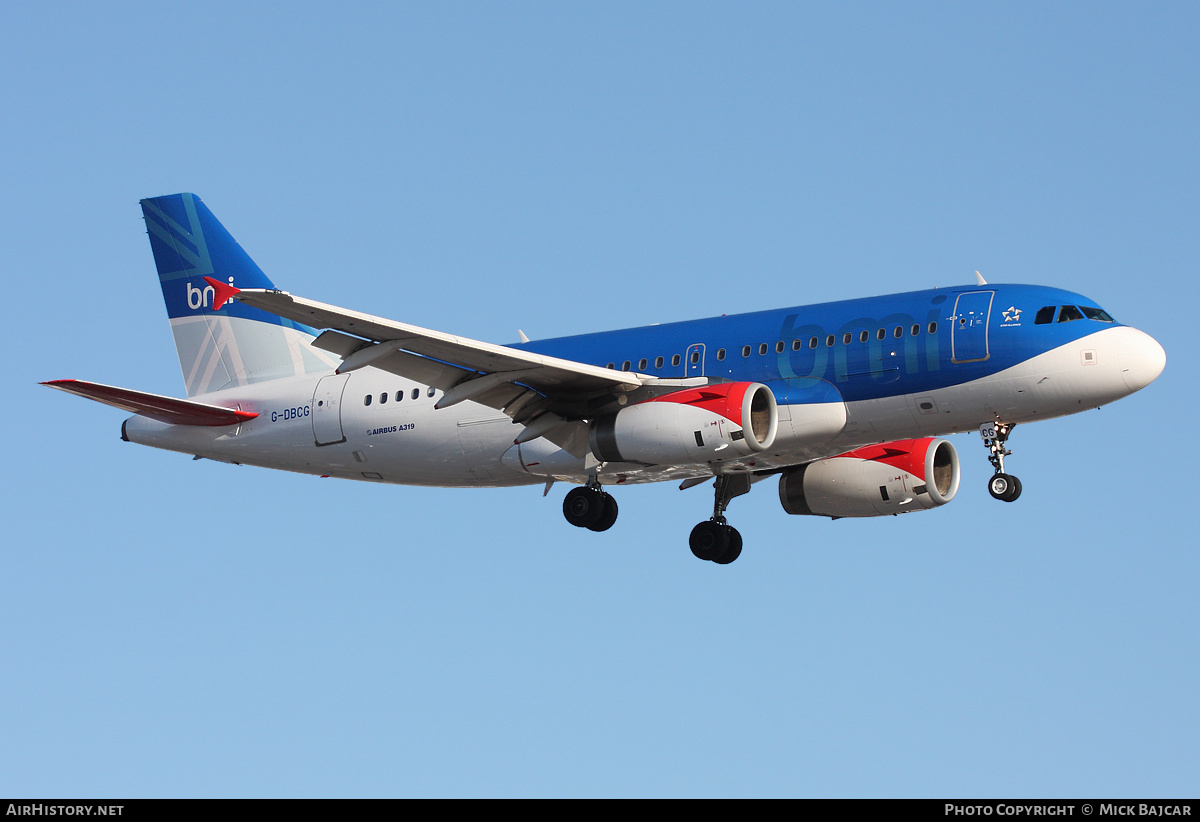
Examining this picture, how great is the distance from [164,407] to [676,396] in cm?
1365

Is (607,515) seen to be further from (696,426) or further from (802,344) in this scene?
(802,344)

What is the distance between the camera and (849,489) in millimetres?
36906

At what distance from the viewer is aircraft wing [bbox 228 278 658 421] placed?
28.2 meters

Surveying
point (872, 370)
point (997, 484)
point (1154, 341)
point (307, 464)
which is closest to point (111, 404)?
point (307, 464)

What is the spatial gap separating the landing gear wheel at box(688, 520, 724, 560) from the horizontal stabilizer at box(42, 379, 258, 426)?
473 inches

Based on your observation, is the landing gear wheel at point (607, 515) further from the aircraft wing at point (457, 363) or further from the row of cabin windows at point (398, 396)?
the row of cabin windows at point (398, 396)

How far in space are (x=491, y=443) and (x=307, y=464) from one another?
217 inches

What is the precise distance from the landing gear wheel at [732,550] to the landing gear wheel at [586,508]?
4.53 metres

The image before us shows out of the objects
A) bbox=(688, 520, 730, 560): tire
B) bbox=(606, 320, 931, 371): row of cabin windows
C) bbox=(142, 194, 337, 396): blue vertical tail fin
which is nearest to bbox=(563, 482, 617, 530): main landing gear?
bbox=(606, 320, 931, 371): row of cabin windows

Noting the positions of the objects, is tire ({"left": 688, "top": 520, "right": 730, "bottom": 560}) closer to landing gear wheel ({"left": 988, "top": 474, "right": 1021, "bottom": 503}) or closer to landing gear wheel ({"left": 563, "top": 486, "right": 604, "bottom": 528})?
landing gear wheel ({"left": 563, "top": 486, "right": 604, "bottom": 528})

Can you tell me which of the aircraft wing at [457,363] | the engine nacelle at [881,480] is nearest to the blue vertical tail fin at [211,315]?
the aircraft wing at [457,363]

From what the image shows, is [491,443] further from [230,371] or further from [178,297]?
[178,297]

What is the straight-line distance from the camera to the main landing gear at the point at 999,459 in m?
31.1
